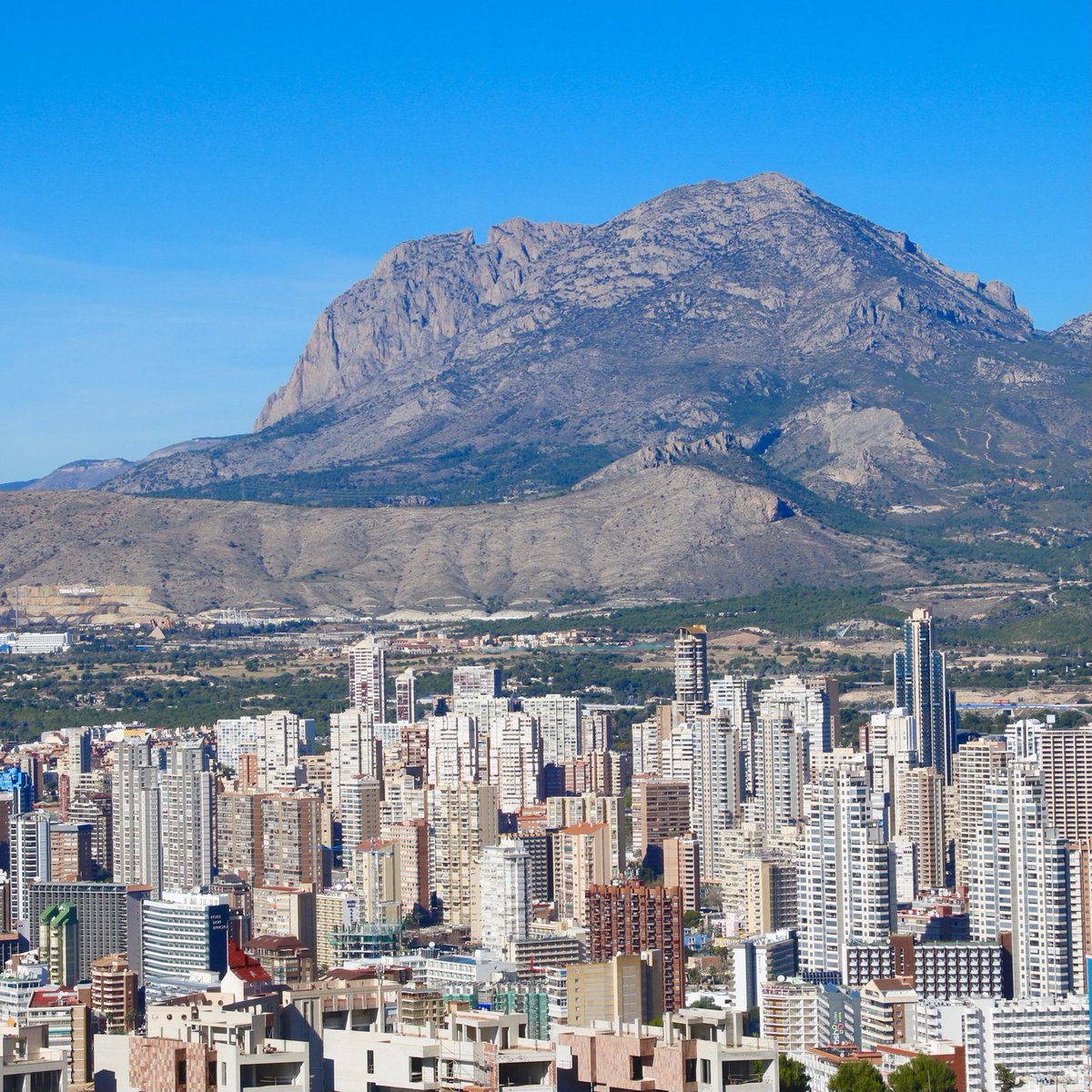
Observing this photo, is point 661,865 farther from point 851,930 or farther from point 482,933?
point 851,930

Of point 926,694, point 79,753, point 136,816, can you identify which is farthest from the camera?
point 926,694

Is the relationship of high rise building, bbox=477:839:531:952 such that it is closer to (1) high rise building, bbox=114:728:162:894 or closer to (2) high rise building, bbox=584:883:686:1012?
(2) high rise building, bbox=584:883:686:1012

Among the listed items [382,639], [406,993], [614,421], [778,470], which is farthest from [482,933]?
[614,421]

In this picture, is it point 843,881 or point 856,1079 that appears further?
point 843,881

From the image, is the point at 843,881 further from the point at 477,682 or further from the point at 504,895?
the point at 477,682

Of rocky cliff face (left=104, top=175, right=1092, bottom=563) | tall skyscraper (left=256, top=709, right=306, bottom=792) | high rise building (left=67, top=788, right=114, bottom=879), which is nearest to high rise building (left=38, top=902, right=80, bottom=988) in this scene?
high rise building (left=67, top=788, right=114, bottom=879)

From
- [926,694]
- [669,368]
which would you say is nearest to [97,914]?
[926,694]

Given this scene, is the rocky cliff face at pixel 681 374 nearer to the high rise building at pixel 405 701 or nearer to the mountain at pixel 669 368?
the mountain at pixel 669 368
